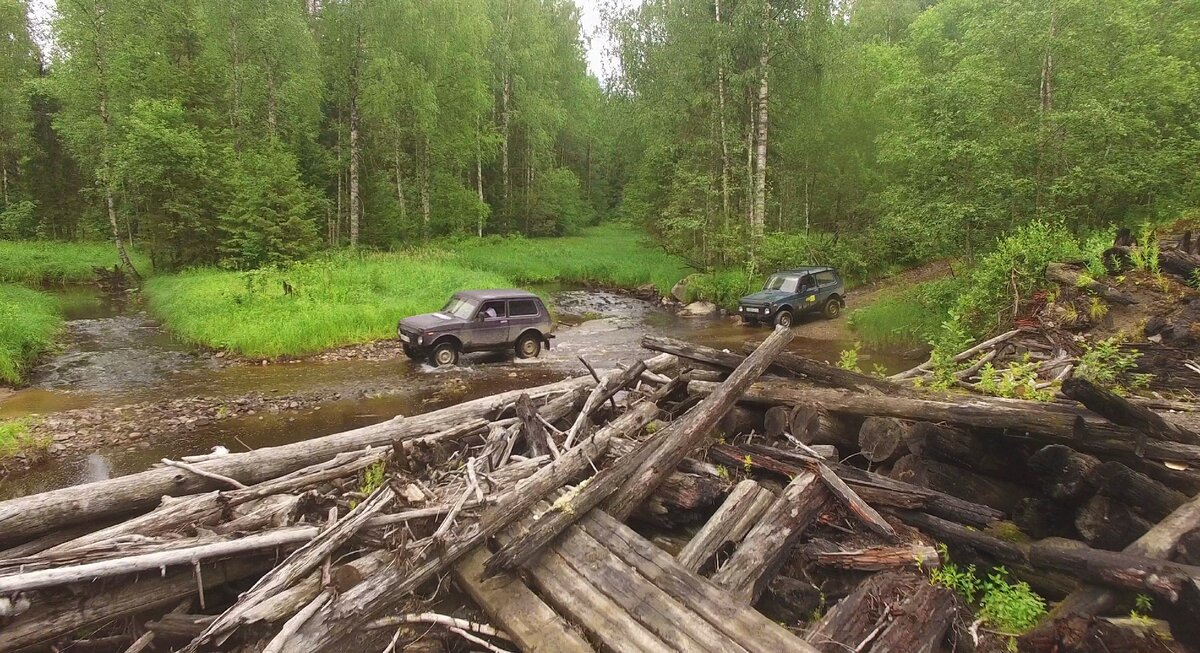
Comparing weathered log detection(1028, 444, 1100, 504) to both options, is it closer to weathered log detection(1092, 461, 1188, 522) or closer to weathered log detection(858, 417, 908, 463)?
weathered log detection(1092, 461, 1188, 522)

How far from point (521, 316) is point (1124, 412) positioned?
12.5m

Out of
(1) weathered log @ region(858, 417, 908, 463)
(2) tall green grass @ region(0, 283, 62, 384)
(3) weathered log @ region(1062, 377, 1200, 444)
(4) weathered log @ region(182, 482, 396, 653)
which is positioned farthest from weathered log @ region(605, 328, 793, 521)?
(2) tall green grass @ region(0, 283, 62, 384)

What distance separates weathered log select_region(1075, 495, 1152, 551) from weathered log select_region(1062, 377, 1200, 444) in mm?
649

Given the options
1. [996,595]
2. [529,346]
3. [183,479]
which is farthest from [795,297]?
[183,479]

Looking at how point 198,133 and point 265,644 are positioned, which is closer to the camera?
point 265,644

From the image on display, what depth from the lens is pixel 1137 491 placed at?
3.90 m

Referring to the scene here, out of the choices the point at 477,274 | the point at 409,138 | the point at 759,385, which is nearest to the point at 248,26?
the point at 409,138

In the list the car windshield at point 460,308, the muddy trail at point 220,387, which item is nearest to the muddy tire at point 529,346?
the muddy trail at point 220,387

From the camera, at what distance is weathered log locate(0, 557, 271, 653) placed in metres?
3.69

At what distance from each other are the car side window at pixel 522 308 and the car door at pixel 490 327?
8.0 inches

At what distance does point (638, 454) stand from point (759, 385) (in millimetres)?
1945

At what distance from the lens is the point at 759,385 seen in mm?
6469

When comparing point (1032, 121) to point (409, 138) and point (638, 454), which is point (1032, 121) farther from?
point (409, 138)

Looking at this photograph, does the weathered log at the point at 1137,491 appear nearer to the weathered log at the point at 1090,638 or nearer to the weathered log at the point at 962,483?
the weathered log at the point at 962,483
